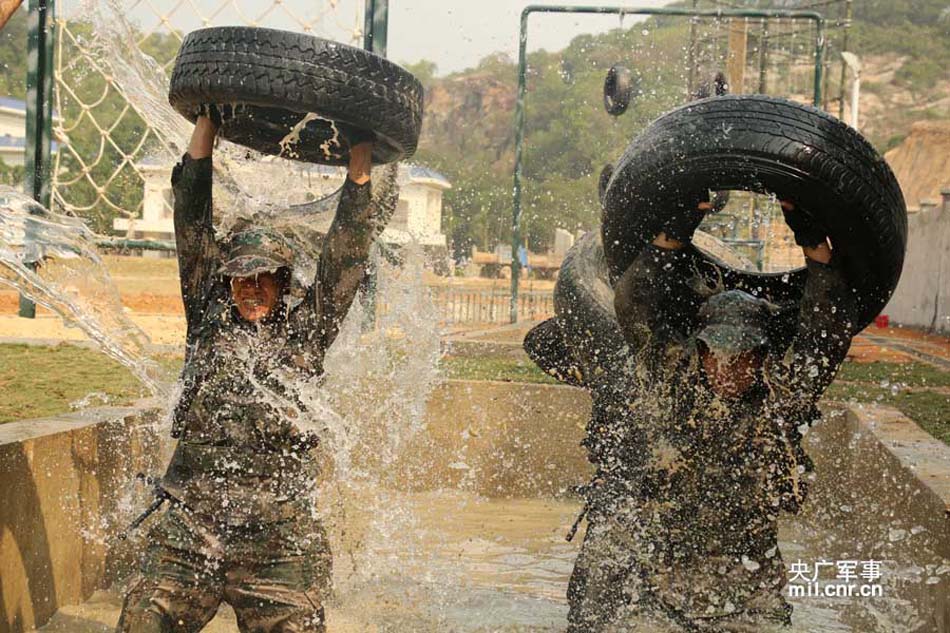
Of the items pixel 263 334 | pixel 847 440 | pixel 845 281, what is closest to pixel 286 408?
pixel 263 334

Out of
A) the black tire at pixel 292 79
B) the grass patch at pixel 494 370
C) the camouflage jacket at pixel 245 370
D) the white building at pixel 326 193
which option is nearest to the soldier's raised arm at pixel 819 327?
the black tire at pixel 292 79

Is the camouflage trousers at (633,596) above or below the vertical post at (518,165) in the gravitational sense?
below

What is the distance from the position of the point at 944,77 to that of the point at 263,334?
124 metres

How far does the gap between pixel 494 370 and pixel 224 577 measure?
6.18 metres

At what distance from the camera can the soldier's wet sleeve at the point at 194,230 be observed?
4.42 metres

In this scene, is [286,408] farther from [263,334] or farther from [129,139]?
[129,139]

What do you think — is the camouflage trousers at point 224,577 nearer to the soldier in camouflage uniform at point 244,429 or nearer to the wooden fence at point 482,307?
the soldier in camouflage uniform at point 244,429

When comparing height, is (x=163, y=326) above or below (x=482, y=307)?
below

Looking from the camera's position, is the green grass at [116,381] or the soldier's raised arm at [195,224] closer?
the soldier's raised arm at [195,224]

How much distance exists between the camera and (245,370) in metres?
4.23

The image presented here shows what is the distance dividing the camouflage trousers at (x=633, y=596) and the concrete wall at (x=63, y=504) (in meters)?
2.17

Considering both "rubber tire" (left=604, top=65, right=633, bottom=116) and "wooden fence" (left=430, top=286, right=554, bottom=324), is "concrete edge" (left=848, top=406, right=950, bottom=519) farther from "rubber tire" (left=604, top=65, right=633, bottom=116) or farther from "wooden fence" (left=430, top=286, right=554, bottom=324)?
"wooden fence" (left=430, top=286, right=554, bottom=324)

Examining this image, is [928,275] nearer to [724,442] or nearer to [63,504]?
[724,442]

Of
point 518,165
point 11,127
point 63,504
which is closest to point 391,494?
point 63,504
